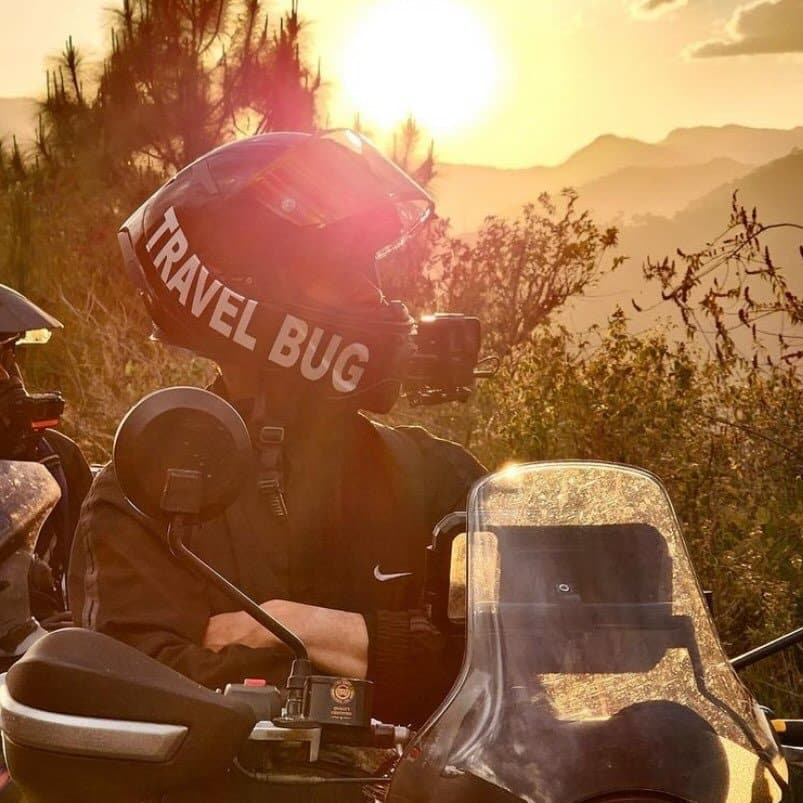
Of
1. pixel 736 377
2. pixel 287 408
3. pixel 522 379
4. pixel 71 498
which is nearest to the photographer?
pixel 287 408

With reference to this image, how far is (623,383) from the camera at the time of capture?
572 centimetres

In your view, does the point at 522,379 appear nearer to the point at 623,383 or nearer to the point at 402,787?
the point at 623,383


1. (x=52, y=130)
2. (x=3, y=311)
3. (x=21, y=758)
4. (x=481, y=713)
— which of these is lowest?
(x=21, y=758)

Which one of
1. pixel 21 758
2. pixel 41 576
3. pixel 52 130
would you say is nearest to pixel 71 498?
pixel 41 576

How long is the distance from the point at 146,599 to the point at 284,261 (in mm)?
804

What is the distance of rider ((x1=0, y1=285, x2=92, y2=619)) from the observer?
4.46 m

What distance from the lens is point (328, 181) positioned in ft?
9.12

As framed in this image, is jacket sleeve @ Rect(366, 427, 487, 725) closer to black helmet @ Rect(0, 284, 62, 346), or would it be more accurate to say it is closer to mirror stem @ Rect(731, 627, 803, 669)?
mirror stem @ Rect(731, 627, 803, 669)

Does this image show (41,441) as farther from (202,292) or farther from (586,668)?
(586,668)

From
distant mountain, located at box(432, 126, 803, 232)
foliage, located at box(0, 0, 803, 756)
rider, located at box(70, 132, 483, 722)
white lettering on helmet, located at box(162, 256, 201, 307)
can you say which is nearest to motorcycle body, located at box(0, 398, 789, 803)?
rider, located at box(70, 132, 483, 722)

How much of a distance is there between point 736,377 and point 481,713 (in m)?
4.31

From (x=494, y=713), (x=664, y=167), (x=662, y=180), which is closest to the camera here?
(x=494, y=713)

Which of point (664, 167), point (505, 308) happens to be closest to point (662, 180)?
point (664, 167)

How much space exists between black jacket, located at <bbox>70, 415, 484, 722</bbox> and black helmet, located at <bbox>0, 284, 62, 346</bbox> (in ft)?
7.55
